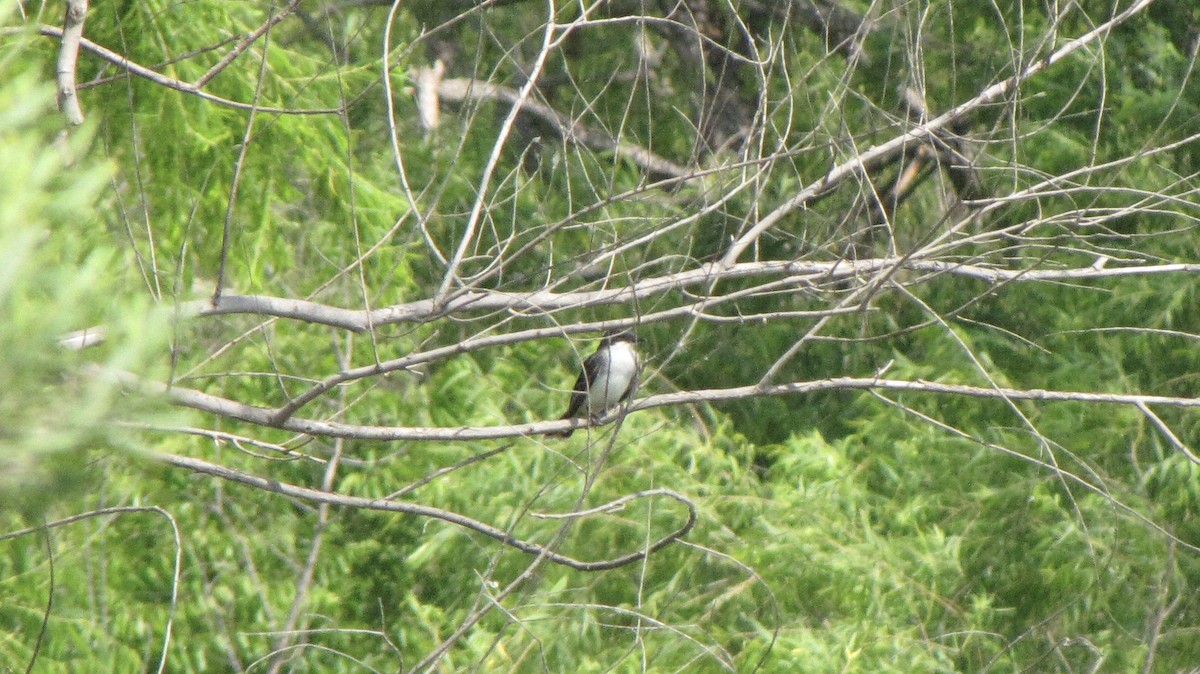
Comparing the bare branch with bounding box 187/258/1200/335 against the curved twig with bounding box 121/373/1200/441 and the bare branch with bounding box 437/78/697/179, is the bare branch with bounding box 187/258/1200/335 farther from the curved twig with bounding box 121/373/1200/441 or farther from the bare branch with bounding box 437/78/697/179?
the bare branch with bounding box 437/78/697/179

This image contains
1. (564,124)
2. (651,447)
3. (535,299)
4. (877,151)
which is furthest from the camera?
(564,124)

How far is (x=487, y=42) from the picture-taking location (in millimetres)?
8977

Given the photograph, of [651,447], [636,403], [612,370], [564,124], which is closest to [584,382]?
[612,370]

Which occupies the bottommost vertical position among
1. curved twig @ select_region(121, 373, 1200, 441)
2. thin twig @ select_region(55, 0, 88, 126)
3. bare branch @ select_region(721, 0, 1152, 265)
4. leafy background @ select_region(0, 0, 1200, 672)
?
leafy background @ select_region(0, 0, 1200, 672)

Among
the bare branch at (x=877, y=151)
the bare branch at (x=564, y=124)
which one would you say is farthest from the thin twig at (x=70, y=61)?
the bare branch at (x=564, y=124)

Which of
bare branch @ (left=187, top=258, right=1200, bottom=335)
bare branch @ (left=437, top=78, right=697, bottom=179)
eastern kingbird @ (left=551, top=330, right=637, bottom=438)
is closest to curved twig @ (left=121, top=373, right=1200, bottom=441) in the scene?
bare branch @ (left=187, top=258, right=1200, bottom=335)

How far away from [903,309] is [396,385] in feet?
9.95

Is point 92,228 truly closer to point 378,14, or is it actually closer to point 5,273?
point 5,273

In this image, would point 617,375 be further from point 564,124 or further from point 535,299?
point 535,299

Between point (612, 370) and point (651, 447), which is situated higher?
point (612, 370)

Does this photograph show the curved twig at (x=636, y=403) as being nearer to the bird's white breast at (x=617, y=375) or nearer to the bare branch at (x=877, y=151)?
the bare branch at (x=877, y=151)

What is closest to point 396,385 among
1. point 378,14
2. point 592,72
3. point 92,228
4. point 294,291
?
point 294,291

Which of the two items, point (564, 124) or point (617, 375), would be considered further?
point (564, 124)

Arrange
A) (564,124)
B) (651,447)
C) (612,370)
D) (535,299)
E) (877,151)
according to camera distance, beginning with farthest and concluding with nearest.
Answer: (564,124) → (651,447) → (612,370) → (877,151) → (535,299)
